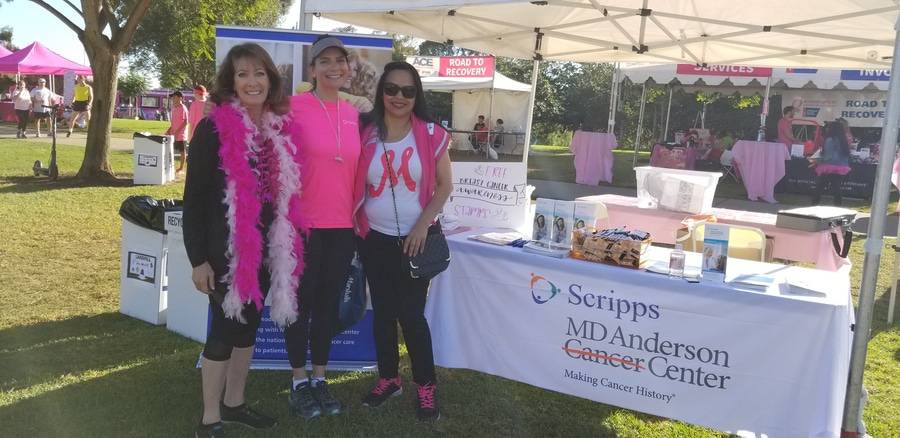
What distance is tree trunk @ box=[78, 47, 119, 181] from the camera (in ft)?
32.3

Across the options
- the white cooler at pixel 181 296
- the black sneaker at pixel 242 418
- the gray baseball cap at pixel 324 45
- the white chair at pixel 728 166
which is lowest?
the black sneaker at pixel 242 418

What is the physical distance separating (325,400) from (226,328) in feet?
2.35

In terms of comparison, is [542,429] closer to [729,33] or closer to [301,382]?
[301,382]

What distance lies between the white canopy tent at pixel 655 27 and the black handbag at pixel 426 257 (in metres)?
1.21

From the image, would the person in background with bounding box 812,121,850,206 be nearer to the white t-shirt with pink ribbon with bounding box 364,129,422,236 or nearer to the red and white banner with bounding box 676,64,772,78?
the red and white banner with bounding box 676,64,772,78

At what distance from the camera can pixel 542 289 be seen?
2984mm

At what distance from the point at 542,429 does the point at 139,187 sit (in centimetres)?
866

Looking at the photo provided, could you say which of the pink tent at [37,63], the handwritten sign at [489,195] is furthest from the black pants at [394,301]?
the pink tent at [37,63]

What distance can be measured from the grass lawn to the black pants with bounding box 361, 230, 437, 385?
0.31m

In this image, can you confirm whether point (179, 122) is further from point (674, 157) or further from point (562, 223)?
point (562, 223)

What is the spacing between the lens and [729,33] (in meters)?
4.95

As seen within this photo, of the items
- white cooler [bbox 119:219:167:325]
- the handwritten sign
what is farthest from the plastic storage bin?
white cooler [bbox 119:219:167:325]

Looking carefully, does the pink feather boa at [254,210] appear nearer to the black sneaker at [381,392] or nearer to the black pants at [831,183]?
the black sneaker at [381,392]

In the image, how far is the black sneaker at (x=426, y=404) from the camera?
9.85ft
